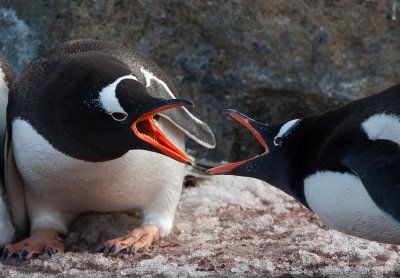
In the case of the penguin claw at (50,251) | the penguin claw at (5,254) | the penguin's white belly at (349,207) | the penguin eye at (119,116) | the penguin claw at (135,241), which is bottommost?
the penguin claw at (135,241)

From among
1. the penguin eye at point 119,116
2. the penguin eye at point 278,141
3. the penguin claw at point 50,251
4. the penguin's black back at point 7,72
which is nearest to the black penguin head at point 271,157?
the penguin eye at point 278,141

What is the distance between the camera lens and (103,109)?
282 centimetres

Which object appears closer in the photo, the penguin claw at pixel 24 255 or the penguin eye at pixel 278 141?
the penguin eye at pixel 278 141

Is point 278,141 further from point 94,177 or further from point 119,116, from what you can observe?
point 94,177

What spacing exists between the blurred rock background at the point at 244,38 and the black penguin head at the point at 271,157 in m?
1.33

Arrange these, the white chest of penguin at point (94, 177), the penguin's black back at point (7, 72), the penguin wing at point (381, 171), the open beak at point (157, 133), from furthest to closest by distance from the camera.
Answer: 1. the penguin's black back at point (7, 72)
2. the white chest of penguin at point (94, 177)
3. the open beak at point (157, 133)
4. the penguin wing at point (381, 171)

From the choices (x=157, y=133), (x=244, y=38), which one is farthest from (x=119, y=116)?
(x=244, y=38)

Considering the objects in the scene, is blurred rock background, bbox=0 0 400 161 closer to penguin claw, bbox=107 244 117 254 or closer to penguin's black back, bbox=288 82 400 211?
penguin claw, bbox=107 244 117 254

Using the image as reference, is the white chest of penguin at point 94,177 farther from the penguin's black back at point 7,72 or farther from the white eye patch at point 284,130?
the white eye patch at point 284,130

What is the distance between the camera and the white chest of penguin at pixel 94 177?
9.89ft

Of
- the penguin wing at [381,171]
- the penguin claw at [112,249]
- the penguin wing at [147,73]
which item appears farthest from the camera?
the penguin wing at [147,73]

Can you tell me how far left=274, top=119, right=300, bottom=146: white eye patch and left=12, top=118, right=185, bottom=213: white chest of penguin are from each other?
0.54 metres

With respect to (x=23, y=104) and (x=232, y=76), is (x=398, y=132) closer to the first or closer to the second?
(x=23, y=104)

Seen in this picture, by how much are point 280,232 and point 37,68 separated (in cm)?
112
